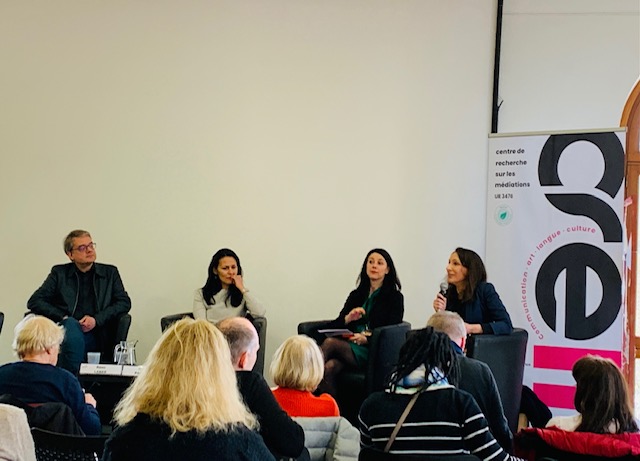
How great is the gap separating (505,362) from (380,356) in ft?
2.54

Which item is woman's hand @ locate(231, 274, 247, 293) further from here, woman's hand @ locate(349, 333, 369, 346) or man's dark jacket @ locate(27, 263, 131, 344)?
woman's hand @ locate(349, 333, 369, 346)

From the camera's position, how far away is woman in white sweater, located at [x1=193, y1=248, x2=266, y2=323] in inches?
248

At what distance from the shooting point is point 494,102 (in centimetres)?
659

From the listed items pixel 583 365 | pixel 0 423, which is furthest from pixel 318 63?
pixel 0 423

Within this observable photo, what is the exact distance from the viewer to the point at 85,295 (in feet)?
20.3

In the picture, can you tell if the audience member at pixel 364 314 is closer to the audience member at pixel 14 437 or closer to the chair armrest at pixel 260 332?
the chair armrest at pixel 260 332

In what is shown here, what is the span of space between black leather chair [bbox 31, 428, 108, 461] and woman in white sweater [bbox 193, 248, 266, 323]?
340 centimetres

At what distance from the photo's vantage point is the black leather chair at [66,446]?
2.77 m

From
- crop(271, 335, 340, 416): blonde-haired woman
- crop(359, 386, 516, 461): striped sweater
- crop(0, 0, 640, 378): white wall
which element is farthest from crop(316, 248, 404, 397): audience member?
crop(359, 386, 516, 461): striped sweater

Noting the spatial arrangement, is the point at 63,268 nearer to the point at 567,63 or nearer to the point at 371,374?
the point at 371,374

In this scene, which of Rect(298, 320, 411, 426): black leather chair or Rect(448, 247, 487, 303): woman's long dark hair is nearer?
Rect(298, 320, 411, 426): black leather chair

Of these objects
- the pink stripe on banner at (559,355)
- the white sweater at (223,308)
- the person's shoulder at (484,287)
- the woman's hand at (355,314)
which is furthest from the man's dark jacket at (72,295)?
the pink stripe on banner at (559,355)

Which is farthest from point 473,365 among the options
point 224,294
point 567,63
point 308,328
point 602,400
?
point 567,63

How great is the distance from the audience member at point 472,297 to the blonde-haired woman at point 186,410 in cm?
334
